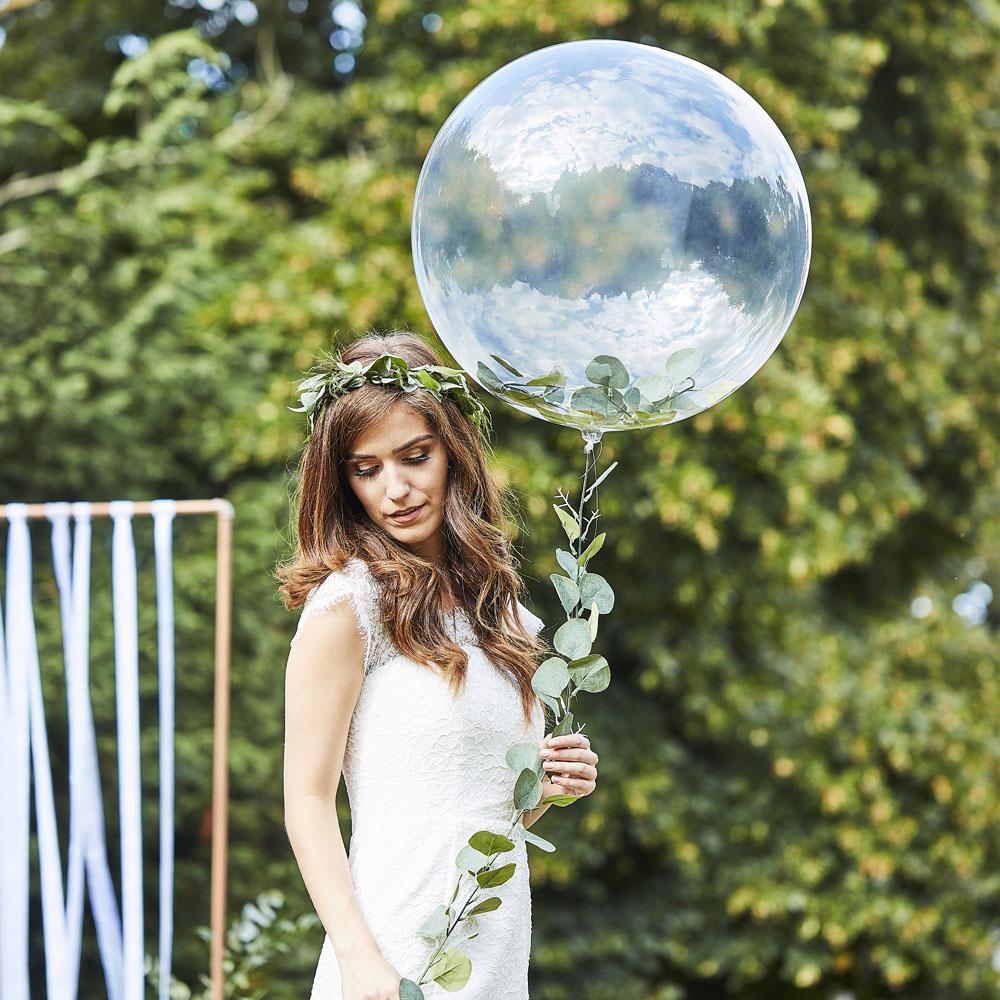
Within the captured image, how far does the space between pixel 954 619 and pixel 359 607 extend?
5.12 metres

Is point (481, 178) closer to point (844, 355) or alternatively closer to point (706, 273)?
point (706, 273)

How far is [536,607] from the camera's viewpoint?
16.9 ft

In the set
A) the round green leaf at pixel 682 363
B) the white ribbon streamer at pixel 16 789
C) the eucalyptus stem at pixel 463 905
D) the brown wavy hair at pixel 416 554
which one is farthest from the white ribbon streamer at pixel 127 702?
the round green leaf at pixel 682 363

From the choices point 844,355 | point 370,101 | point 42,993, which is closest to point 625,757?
point 844,355

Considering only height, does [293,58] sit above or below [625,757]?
above

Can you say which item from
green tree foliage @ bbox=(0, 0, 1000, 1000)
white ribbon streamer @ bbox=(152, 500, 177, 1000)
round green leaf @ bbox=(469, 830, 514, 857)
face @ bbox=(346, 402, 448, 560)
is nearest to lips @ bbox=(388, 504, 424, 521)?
face @ bbox=(346, 402, 448, 560)

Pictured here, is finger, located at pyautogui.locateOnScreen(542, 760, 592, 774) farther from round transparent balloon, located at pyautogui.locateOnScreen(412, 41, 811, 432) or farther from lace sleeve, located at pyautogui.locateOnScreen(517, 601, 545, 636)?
round transparent balloon, located at pyautogui.locateOnScreen(412, 41, 811, 432)

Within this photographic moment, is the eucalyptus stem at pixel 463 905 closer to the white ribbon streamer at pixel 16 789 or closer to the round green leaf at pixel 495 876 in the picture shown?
the round green leaf at pixel 495 876

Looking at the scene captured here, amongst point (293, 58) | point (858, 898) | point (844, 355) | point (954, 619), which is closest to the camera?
point (844, 355)

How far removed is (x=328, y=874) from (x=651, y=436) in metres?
3.31

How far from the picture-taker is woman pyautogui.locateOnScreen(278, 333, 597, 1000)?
1.43 metres

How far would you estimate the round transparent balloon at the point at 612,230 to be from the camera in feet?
4.63

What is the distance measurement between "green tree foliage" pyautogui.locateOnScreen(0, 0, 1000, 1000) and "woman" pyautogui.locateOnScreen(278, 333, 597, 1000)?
→ 2.83 meters

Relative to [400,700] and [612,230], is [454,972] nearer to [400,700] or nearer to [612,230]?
[400,700]
